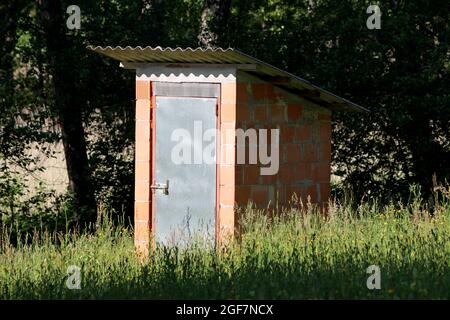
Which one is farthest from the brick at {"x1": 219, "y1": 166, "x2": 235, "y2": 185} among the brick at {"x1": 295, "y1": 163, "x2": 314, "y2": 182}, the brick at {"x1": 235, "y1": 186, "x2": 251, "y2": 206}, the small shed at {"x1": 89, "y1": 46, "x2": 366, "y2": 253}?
the brick at {"x1": 295, "y1": 163, "x2": 314, "y2": 182}

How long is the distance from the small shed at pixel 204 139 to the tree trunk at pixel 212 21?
5.09 meters

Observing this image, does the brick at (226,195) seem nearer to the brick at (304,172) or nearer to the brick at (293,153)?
the brick at (293,153)

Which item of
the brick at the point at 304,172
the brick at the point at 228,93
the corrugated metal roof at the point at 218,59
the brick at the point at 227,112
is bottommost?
the brick at the point at 304,172

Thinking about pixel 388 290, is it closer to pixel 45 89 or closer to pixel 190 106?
pixel 190 106

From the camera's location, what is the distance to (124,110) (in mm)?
18812

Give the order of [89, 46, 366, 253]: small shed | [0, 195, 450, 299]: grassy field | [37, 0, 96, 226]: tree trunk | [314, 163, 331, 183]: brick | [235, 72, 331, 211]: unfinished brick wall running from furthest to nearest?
[37, 0, 96, 226]: tree trunk, [314, 163, 331, 183]: brick, [235, 72, 331, 211]: unfinished brick wall, [89, 46, 366, 253]: small shed, [0, 195, 450, 299]: grassy field

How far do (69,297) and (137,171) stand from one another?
14.5 ft

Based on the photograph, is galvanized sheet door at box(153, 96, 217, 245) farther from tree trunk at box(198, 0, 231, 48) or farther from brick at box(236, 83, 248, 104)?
tree trunk at box(198, 0, 231, 48)

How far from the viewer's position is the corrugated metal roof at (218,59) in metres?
12.2

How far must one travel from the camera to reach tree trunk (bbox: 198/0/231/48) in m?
18.6

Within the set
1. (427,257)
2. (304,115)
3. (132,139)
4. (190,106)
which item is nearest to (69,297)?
(427,257)

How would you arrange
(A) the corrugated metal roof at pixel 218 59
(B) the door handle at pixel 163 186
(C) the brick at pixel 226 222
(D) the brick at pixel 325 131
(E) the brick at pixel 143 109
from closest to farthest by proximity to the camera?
(A) the corrugated metal roof at pixel 218 59 → (C) the brick at pixel 226 222 → (B) the door handle at pixel 163 186 → (E) the brick at pixel 143 109 → (D) the brick at pixel 325 131

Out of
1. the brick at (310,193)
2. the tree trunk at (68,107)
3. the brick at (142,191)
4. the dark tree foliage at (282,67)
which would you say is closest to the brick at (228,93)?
the brick at (142,191)

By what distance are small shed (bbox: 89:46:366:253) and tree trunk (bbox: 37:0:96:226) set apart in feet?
17.2
